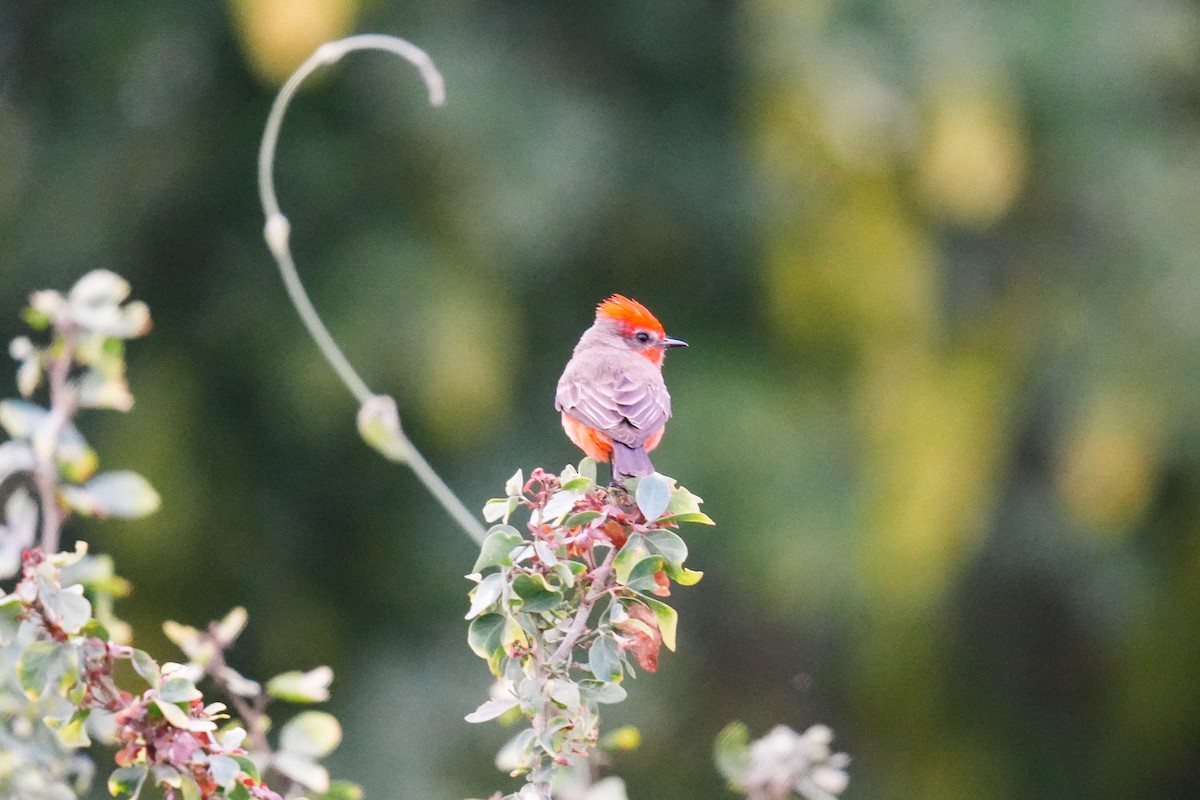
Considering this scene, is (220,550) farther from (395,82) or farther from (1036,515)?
(1036,515)

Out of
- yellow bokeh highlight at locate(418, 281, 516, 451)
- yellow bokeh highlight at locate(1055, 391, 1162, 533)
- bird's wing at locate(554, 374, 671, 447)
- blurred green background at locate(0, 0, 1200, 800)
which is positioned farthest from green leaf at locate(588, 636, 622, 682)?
yellow bokeh highlight at locate(1055, 391, 1162, 533)

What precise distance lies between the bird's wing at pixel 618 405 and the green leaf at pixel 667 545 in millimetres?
978

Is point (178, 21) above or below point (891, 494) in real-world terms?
above

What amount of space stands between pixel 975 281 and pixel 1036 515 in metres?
1.30

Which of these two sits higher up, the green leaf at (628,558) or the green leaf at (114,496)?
the green leaf at (114,496)

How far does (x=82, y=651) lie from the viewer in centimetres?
150

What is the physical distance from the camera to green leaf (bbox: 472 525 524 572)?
1.52 metres

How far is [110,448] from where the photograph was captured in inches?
228

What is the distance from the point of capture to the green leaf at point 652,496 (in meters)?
1.58

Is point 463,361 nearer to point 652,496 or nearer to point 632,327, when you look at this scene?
point 632,327

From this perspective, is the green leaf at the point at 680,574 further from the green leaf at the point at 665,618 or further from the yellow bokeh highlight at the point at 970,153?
the yellow bokeh highlight at the point at 970,153

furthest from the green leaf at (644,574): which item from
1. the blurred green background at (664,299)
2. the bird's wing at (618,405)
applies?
the blurred green background at (664,299)

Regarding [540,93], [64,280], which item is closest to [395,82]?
[540,93]

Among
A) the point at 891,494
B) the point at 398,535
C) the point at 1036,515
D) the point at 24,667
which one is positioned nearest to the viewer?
the point at 24,667
